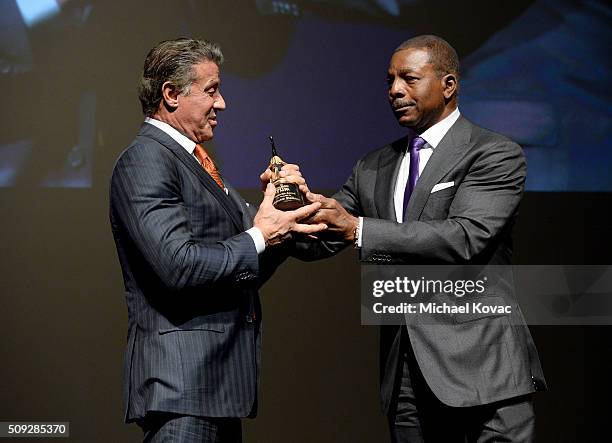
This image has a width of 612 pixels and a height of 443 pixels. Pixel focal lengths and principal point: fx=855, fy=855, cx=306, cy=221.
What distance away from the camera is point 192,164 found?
204 centimetres

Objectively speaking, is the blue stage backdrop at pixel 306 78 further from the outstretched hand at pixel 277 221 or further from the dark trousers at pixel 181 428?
the dark trousers at pixel 181 428

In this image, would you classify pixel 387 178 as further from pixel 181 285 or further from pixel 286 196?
pixel 181 285

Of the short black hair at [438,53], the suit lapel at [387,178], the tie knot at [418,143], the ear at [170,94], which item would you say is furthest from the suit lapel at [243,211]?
the short black hair at [438,53]

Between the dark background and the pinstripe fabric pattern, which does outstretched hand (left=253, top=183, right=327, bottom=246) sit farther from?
the dark background

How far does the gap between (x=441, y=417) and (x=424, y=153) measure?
28.8 inches

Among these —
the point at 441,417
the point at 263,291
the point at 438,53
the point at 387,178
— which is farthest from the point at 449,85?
the point at 263,291

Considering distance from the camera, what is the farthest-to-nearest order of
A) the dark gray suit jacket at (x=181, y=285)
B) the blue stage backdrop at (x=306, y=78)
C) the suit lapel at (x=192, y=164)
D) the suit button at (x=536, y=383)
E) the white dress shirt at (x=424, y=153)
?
1. the blue stage backdrop at (x=306, y=78)
2. the white dress shirt at (x=424, y=153)
3. the suit button at (x=536, y=383)
4. the suit lapel at (x=192, y=164)
5. the dark gray suit jacket at (x=181, y=285)

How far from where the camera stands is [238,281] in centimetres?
197

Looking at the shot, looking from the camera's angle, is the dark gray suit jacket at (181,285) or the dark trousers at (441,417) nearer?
the dark gray suit jacket at (181,285)

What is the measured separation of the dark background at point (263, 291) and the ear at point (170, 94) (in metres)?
1.32

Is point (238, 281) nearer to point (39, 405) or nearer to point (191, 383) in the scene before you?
point (191, 383)

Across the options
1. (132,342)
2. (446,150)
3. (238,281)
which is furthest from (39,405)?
(446,150)

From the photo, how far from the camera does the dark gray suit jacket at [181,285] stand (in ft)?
6.29

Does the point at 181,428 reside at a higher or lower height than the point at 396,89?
lower
